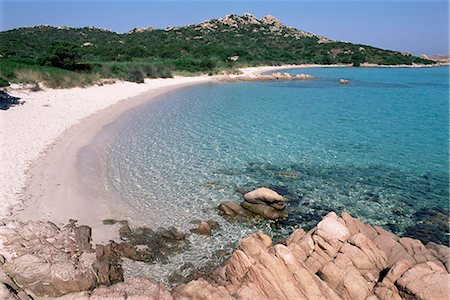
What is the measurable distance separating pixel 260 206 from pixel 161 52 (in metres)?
78.1

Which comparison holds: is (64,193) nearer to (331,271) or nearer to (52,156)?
(52,156)

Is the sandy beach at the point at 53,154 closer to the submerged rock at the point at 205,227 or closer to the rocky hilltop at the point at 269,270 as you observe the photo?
the rocky hilltop at the point at 269,270

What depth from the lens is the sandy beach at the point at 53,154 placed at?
12.8m

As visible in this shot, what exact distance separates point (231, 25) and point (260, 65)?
80.2 meters

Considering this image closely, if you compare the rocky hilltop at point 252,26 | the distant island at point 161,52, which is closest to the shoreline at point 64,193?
the distant island at point 161,52

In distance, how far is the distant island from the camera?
45.1m

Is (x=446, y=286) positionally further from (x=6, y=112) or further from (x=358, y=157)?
(x=6, y=112)

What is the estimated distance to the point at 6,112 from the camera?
25469mm

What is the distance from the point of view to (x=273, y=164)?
19.6 metres

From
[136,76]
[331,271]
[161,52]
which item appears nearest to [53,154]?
[331,271]

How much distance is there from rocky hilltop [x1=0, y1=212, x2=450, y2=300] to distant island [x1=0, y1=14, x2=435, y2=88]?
2614 centimetres

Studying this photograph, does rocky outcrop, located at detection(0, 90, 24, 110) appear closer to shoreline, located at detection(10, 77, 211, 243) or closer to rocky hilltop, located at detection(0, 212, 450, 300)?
shoreline, located at detection(10, 77, 211, 243)

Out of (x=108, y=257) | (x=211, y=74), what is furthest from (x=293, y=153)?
(x=211, y=74)

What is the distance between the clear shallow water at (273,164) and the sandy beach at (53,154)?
1.60 m
